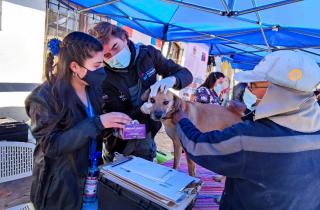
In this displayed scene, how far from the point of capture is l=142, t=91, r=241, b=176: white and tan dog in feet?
9.75

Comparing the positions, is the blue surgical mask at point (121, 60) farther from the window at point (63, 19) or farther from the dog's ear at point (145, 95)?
the window at point (63, 19)

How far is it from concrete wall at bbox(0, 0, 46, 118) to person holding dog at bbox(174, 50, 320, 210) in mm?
4388

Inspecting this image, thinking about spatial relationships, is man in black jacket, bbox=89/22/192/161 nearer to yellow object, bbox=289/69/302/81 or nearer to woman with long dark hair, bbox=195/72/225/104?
yellow object, bbox=289/69/302/81

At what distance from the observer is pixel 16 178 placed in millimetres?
3666

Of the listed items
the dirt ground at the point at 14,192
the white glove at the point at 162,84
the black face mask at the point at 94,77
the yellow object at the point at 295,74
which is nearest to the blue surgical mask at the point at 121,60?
the white glove at the point at 162,84

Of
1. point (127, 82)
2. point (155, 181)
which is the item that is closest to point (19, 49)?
point (127, 82)

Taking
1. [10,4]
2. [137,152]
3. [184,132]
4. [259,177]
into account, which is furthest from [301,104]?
[10,4]

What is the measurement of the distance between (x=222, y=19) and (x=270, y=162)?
404 centimetres

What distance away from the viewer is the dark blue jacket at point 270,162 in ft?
3.86

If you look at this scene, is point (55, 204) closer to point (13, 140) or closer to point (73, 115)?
point (73, 115)

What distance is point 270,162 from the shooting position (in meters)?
1.19

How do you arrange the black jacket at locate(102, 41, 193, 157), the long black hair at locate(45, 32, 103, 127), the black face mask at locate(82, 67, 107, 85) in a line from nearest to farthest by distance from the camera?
the long black hair at locate(45, 32, 103, 127) < the black face mask at locate(82, 67, 107, 85) < the black jacket at locate(102, 41, 193, 157)

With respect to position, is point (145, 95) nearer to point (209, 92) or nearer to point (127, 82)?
point (127, 82)

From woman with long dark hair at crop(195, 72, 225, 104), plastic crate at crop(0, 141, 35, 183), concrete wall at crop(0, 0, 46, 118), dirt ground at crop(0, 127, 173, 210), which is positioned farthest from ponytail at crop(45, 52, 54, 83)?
woman with long dark hair at crop(195, 72, 225, 104)
